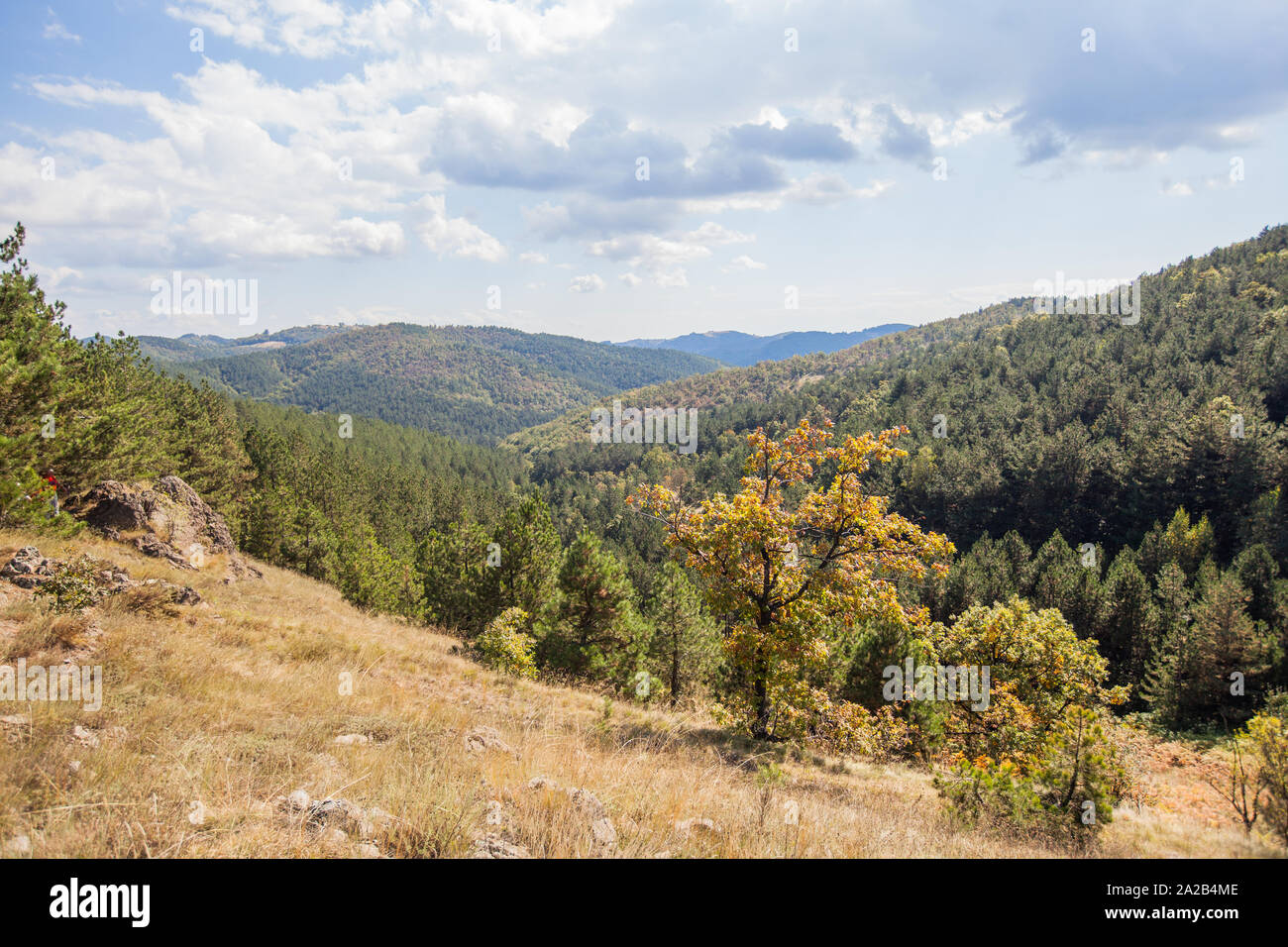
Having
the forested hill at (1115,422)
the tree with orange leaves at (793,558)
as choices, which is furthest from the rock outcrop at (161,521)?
the forested hill at (1115,422)

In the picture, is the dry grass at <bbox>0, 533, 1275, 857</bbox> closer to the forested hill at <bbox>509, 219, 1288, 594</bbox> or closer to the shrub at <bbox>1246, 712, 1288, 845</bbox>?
the shrub at <bbox>1246, 712, 1288, 845</bbox>

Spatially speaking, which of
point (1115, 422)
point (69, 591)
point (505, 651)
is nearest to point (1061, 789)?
point (69, 591)

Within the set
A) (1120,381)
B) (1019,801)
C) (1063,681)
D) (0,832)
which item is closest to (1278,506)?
(1120,381)

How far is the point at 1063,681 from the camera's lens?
19234mm

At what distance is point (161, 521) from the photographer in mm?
19281

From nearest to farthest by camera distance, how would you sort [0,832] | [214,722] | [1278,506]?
1. [0,832]
2. [214,722]
3. [1278,506]

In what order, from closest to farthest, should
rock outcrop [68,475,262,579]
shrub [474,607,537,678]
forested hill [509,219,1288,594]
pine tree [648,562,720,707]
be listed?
1. rock outcrop [68,475,262,579]
2. shrub [474,607,537,678]
3. pine tree [648,562,720,707]
4. forested hill [509,219,1288,594]

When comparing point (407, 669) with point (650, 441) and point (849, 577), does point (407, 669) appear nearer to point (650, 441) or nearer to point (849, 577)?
point (849, 577)

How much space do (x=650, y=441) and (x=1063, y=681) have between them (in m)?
175

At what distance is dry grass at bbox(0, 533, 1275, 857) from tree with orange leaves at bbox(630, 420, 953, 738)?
1.92 metres

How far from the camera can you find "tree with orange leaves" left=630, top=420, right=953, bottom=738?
11797 mm

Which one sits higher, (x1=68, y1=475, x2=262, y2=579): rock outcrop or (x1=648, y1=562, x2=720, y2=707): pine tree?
(x1=68, y1=475, x2=262, y2=579): rock outcrop

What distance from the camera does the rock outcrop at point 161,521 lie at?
57.7 feet

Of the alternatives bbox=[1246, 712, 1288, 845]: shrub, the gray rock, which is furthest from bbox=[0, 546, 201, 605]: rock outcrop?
bbox=[1246, 712, 1288, 845]: shrub
